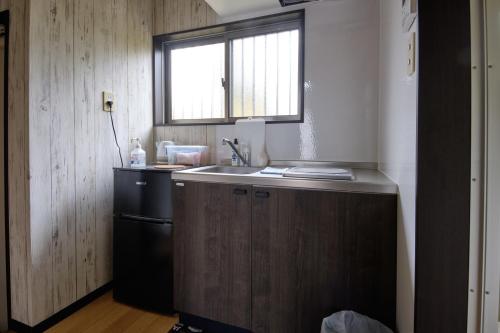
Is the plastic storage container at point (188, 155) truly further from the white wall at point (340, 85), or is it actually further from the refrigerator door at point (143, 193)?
the white wall at point (340, 85)

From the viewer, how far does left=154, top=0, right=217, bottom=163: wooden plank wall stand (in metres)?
2.05

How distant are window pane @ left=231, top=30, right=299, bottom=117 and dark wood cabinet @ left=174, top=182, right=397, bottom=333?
88 cm

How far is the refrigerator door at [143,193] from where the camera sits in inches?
62.0

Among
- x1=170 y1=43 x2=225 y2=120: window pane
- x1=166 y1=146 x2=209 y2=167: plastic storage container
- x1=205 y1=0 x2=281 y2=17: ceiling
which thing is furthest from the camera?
x1=170 y1=43 x2=225 y2=120: window pane

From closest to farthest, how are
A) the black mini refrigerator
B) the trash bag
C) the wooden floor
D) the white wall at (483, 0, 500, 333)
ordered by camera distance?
1. the white wall at (483, 0, 500, 333)
2. the trash bag
3. the wooden floor
4. the black mini refrigerator

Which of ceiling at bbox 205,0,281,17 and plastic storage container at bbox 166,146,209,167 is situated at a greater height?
ceiling at bbox 205,0,281,17

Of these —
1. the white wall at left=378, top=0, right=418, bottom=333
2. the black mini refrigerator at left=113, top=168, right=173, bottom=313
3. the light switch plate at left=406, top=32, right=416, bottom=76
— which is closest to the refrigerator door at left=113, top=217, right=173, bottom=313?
the black mini refrigerator at left=113, top=168, right=173, bottom=313

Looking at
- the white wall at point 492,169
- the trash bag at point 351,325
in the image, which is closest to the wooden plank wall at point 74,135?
the trash bag at point 351,325

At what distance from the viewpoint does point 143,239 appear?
64.5 inches

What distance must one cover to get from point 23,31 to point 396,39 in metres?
1.91

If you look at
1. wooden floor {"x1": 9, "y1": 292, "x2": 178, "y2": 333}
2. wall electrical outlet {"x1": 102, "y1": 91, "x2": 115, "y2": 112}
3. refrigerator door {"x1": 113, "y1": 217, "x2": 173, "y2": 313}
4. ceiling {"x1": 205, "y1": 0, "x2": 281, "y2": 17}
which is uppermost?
ceiling {"x1": 205, "y1": 0, "x2": 281, "y2": 17}

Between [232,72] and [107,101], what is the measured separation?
98 cm

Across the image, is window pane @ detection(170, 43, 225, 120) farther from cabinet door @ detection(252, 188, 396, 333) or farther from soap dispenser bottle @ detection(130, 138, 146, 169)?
cabinet door @ detection(252, 188, 396, 333)

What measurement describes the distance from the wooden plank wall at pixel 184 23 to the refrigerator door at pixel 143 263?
0.76m
